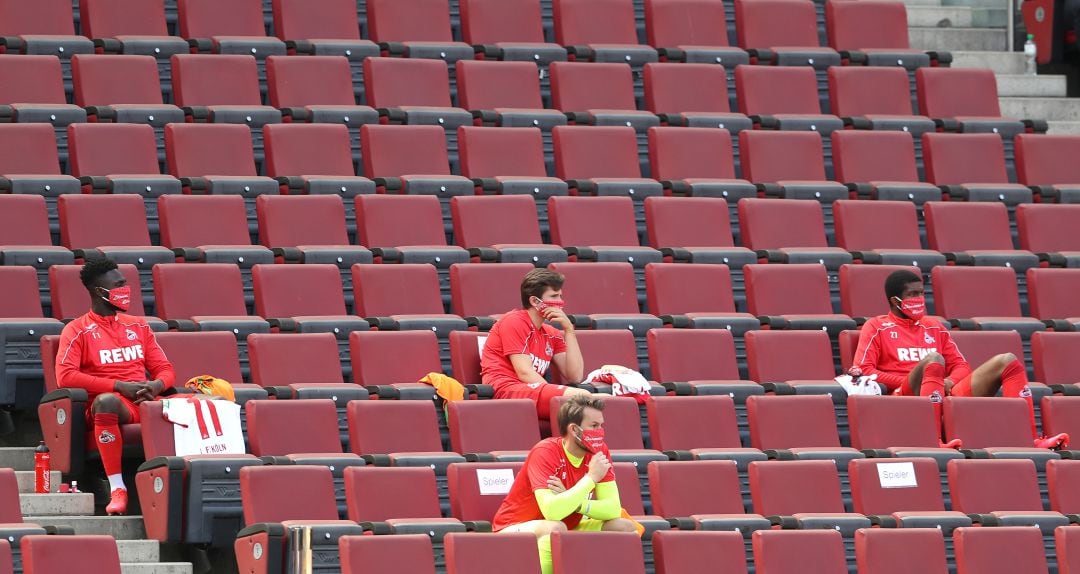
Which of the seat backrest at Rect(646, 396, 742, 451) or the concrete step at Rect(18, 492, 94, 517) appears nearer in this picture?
the concrete step at Rect(18, 492, 94, 517)

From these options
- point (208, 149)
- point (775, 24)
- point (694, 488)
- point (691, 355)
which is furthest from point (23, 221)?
point (775, 24)

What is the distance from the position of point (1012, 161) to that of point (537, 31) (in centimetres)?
213

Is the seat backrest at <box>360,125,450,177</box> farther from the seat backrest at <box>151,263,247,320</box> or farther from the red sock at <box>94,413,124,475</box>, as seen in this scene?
the red sock at <box>94,413,124,475</box>

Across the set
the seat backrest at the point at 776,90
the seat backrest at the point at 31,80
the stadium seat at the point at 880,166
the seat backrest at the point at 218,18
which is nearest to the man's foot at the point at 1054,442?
the stadium seat at the point at 880,166

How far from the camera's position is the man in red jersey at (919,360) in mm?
6398

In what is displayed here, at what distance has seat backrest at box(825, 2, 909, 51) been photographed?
8578mm

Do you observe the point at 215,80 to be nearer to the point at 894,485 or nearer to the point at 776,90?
the point at 776,90

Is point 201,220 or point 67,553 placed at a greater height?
point 201,220

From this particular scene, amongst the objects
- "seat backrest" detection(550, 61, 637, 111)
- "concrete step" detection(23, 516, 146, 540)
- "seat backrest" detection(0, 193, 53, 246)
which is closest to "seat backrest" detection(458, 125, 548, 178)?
"seat backrest" detection(550, 61, 637, 111)

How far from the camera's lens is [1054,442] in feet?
20.6

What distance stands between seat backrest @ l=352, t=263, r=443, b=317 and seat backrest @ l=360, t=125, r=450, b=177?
2.57 ft

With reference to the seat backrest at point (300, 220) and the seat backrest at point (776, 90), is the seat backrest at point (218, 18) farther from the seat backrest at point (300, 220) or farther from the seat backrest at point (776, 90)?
the seat backrest at point (776, 90)

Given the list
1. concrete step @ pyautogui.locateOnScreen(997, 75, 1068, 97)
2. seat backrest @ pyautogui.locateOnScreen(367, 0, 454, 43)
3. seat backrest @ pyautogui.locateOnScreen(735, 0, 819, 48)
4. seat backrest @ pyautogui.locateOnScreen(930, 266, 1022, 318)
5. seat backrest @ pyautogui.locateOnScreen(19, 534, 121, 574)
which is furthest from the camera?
concrete step @ pyautogui.locateOnScreen(997, 75, 1068, 97)

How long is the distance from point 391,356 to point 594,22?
104 inches
